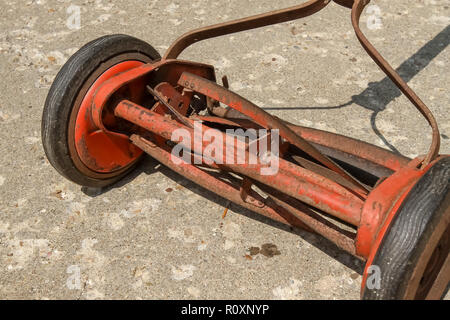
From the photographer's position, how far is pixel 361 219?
6.61ft

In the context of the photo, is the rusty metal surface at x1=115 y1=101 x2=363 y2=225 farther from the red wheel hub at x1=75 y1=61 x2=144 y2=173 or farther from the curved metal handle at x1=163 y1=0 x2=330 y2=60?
the curved metal handle at x1=163 y1=0 x2=330 y2=60

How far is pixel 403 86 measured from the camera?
7.83 ft

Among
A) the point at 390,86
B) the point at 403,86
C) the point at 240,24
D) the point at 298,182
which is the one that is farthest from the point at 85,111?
the point at 390,86

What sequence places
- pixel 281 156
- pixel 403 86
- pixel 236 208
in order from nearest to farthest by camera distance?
pixel 403 86 → pixel 281 156 → pixel 236 208

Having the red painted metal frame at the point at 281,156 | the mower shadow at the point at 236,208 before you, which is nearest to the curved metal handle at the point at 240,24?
the red painted metal frame at the point at 281,156

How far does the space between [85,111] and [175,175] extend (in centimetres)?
79

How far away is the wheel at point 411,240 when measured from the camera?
1.83 meters

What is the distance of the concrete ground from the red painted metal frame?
29cm

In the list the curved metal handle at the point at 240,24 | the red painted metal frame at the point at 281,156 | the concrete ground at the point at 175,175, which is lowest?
the concrete ground at the point at 175,175

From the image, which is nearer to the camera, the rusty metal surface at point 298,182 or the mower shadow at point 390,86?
the rusty metal surface at point 298,182

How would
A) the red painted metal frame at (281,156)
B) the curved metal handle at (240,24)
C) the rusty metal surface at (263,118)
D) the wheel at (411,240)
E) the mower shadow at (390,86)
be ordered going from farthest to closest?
the mower shadow at (390,86), the curved metal handle at (240,24), the rusty metal surface at (263,118), the red painted metal frame at (281,156), the wheel at (411,240)

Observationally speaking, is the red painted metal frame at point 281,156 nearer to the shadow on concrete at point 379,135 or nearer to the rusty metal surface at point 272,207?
the rusty metal surface at point 272,207

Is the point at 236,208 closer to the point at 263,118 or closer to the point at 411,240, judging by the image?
the point at 263,118
